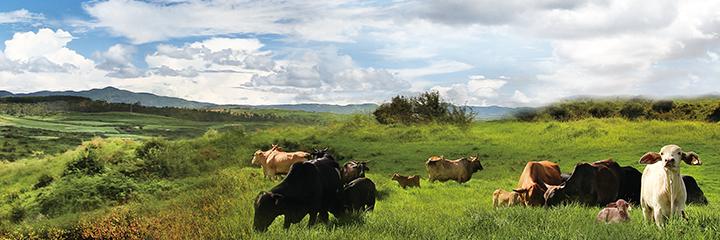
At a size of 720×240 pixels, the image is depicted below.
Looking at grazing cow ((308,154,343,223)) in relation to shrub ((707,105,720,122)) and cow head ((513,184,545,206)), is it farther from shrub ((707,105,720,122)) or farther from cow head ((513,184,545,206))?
shrub ((707,105,720,122))

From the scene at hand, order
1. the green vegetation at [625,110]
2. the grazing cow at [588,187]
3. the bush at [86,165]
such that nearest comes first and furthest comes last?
the grazing cow at [588,187] < the bush at [86,165] < the green vegetation at [625,110]

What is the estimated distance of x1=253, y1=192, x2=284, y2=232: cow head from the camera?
31.1ft

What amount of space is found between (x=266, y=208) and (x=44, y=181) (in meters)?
24.0

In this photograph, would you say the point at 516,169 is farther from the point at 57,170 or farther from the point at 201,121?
the point at 57,170

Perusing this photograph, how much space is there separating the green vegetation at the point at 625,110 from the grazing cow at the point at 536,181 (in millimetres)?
36690

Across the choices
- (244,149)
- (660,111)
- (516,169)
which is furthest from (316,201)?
(660,111)

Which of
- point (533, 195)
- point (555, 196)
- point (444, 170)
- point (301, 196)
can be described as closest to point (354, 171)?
point (533, 195)

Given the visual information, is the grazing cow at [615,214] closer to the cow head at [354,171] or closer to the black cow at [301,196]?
the black cow at [301,196]

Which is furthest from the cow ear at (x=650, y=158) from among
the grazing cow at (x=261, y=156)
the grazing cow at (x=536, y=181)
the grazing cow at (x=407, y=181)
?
the grazing cow at (x=261, y=156)

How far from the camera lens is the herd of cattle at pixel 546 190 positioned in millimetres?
9688

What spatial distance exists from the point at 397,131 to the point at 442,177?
21135 millimetres

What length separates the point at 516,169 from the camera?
28.5 meters

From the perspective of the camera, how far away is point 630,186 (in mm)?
14859

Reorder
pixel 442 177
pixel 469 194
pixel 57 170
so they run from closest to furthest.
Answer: pixel 469 194
pixel 442 177
pixel 57 170
